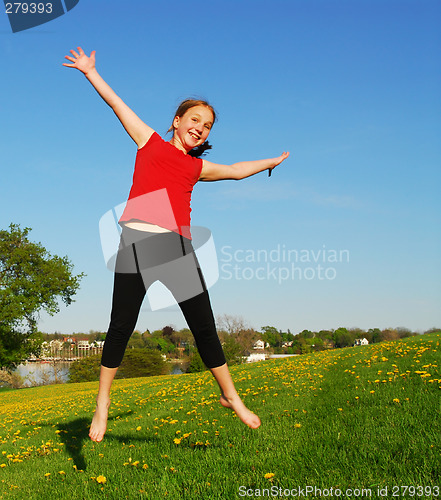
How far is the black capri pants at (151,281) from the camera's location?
135 inches

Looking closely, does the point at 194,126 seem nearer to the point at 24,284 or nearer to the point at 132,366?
the point at 24,284

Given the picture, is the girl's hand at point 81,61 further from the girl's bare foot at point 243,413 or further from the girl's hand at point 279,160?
the girl's bare foot at point 243,413

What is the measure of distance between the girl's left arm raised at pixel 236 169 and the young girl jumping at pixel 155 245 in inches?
6.6

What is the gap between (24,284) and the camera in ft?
105

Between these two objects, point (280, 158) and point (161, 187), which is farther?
point (280, 158)

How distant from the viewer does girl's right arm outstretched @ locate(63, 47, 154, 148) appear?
11.4 ft

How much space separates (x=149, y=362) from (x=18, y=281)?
1230 inches

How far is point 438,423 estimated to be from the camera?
3947 mm

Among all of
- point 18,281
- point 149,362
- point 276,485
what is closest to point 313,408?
point 276,485

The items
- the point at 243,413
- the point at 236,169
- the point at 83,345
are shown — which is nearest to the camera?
the point at 243,413

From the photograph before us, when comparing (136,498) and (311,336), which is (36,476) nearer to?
(136,498)

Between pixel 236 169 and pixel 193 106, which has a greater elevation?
pixel 193 106

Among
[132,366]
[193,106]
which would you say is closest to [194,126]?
[193,106]

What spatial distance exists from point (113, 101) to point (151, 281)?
4.82 ft
